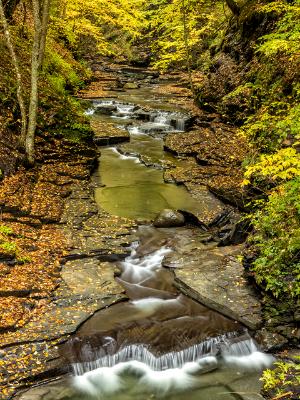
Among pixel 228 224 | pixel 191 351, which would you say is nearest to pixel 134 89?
pixel 228 224

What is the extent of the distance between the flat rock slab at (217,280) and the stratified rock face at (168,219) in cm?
125

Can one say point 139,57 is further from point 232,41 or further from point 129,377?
point 129,377

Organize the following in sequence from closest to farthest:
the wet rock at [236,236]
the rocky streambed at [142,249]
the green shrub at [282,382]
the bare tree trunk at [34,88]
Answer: the green shrub at [282,382]
the rocky streambed at [142,249]
the wet rock at [236,236]
the bare tree trunk at [34,88]

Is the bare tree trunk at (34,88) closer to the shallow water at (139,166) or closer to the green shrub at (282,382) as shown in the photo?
the shallow water at (139,166)

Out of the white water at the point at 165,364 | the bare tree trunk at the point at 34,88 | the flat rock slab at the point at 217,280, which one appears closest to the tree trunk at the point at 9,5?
the bare tree trunk at the point at 34,88

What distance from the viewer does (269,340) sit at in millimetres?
7188

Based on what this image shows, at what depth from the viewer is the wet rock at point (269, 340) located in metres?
7.08

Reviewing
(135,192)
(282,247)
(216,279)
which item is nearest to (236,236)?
(216,279)

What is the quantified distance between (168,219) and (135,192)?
267cm

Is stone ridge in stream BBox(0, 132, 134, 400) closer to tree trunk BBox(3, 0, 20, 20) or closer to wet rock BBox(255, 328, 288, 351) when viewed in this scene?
wet rock BBox(255, 328, 288, 351)

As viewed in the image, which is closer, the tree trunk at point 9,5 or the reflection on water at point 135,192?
the reflection on water at point 135,192

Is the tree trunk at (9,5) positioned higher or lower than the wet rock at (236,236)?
higher

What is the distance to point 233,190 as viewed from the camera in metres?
12.9

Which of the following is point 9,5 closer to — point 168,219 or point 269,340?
point 168,219
